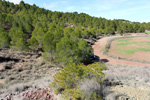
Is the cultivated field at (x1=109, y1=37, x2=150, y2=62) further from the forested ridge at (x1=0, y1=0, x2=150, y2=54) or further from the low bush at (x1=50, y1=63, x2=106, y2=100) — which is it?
the low bush at (x1=50, y1=63, x2=106, y2=100)

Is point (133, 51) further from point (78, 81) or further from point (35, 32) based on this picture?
point (78, 81)

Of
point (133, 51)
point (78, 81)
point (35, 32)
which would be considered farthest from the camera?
point (133, 51)

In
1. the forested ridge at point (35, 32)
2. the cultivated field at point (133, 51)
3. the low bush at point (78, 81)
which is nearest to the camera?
the low bush at point (78, 81)

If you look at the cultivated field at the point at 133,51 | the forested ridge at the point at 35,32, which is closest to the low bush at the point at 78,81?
the forested ridge at the point at 35,32

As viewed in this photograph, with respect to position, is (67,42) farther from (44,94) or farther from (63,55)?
(44,94)

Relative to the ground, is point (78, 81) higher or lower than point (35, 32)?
lower

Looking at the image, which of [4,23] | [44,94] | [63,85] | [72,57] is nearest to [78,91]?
[63,85]

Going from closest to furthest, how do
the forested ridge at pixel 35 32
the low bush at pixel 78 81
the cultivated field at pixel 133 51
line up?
the low bush at pixel 78 81 → the forested ridge at pixel 35 32 → the cultivated field at pixel 133 51

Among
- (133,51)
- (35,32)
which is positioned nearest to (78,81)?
(35,32)

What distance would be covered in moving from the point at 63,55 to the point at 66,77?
1170 cm

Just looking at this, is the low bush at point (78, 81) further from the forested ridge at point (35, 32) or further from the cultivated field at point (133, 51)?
the cultivated field at point (133, 51)

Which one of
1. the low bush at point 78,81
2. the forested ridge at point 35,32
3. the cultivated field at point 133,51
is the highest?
the forested ridge at point 35,32

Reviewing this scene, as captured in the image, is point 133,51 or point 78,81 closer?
point 78,81

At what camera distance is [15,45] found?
24969 millimetres
